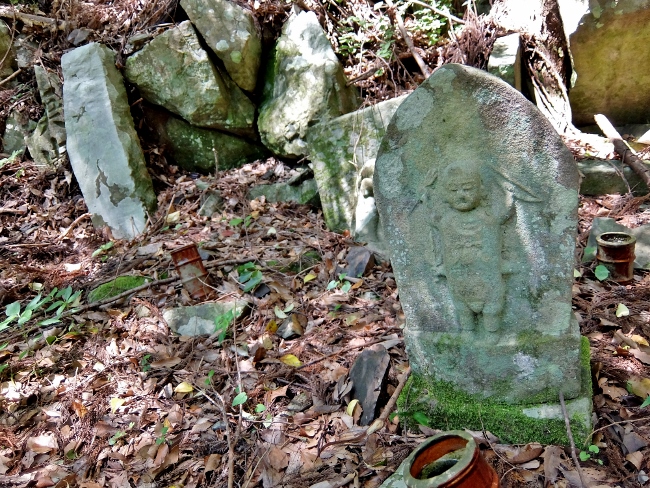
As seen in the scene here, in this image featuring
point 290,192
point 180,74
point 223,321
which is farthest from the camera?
point 180,74

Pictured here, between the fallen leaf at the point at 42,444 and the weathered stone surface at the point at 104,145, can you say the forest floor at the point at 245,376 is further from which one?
the weathered stone surface at the point at 104,145

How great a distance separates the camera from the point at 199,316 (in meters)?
3.21

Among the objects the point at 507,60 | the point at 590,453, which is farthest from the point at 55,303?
the point at 507,60

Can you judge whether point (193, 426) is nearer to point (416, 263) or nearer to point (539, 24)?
point (416, 263)

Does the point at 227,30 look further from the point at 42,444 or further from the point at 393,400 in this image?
the point at 393,400

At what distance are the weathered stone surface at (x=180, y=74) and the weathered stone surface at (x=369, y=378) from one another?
3.72 m

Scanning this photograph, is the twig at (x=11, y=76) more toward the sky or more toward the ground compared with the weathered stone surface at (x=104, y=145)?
more toward the sky

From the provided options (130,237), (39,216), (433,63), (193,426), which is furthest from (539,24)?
(39,216)

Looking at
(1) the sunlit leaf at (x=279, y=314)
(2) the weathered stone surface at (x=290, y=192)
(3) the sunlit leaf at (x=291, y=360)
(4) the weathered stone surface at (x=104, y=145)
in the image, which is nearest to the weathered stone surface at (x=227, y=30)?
(4) the weathered stone surface at (x=104, y=145)

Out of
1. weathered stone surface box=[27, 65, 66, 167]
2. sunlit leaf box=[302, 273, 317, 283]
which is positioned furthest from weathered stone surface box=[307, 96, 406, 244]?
weathered stone surface box=[27, 65, 66, 167]

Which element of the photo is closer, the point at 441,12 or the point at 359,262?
the point at 359,262

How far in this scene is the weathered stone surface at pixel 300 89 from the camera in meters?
4.94

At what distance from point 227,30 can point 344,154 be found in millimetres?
2187

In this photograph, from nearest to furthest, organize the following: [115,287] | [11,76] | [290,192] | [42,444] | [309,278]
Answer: [42,444] → [309,278] → [115,287] → [290,192] → [11,76]
